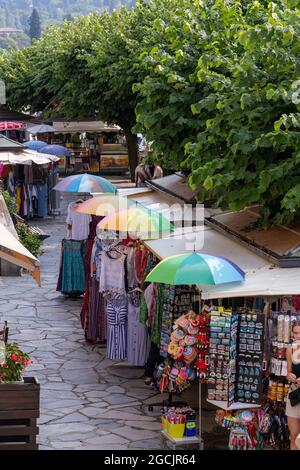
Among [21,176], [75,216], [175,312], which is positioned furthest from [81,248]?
[21,176]

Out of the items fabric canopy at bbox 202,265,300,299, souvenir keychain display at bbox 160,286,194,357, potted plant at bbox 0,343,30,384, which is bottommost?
potted plant at bbox 0,343,30,384

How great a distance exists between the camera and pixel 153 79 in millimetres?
13258

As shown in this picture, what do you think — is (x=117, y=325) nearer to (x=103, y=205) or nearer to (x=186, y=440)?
(x=103, y=205)

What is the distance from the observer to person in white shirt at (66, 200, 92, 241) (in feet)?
49.1

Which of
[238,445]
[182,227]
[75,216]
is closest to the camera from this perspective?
[238,445]

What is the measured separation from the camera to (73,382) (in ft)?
39.5

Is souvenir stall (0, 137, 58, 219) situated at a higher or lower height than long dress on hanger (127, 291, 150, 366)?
higher

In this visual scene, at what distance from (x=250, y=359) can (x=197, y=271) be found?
931 mm

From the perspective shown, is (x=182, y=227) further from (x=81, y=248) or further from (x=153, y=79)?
(x=81, y=248)

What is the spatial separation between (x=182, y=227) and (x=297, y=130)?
2.94 metres

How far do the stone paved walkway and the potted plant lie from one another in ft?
3.51

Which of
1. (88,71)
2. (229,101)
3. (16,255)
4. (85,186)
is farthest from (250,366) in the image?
(88,71)

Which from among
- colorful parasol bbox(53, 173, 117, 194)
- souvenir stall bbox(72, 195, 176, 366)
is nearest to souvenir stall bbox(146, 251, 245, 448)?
souvenir stall bbox(72, 195, 176, 366)

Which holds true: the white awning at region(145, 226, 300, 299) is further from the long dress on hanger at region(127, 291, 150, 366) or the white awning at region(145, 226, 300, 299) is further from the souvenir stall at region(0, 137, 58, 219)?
the souvenir stall at region(0, 137, 58, 219)
